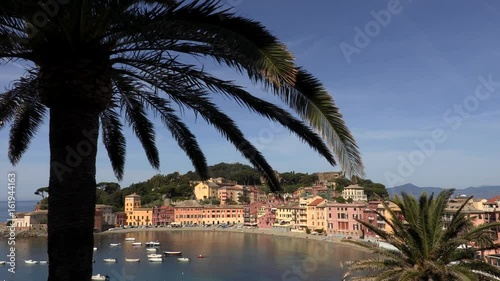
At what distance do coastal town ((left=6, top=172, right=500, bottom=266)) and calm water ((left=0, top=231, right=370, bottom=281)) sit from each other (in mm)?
7081

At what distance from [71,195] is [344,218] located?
259 feet

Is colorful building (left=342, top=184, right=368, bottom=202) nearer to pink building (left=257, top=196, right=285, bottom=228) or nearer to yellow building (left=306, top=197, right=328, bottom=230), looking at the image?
yellow building (left=306, top=197, right=328, bottom=230)

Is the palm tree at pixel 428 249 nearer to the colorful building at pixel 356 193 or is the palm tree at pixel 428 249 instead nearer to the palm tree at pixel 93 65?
the palm tree at pixel 93 65

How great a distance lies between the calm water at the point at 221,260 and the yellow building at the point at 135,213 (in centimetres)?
2165

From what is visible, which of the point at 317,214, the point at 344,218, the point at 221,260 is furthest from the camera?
the point at 317,214

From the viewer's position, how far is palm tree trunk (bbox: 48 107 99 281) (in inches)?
149

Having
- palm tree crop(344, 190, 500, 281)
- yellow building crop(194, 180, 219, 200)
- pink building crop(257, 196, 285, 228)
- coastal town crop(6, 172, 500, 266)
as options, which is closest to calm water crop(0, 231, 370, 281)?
coastal town crop(6, 172, 500, 266)

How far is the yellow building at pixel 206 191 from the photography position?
126 metres

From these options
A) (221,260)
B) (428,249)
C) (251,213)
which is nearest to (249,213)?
(251,213)

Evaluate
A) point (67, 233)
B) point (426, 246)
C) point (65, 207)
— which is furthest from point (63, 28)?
point (426, 246)

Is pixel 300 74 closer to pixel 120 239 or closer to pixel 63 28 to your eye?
pixel 63 28

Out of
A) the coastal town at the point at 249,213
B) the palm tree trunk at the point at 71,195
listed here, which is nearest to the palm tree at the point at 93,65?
the palm tree trunk at the point at 71,195

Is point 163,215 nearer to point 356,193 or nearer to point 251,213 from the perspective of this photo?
point 251,213

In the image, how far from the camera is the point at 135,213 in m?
110
